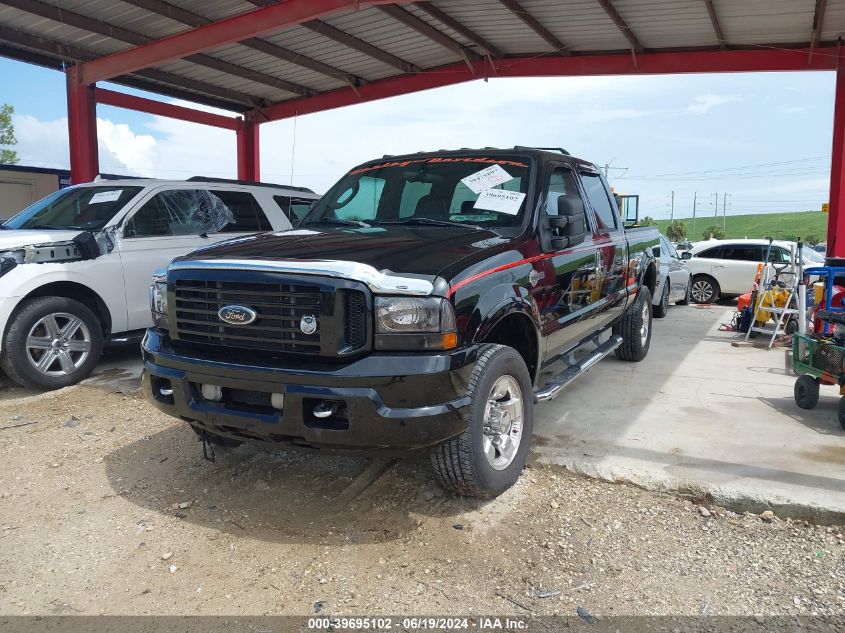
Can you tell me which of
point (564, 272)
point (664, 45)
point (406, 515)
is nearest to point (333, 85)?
point (664, 45)

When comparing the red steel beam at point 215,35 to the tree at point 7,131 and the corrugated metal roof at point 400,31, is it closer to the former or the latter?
the corrugated metal roof at point 400,31

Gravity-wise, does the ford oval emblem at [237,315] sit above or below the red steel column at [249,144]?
below

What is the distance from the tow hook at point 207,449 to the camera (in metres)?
3.87

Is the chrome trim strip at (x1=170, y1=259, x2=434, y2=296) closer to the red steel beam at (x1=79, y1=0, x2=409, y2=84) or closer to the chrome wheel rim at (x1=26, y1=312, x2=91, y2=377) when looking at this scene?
the chrome wheel rim at (x1=26, y1=312, x2=91, y2=377)

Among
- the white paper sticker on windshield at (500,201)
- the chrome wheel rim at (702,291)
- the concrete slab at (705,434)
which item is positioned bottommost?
the concrete slab at (705,434)

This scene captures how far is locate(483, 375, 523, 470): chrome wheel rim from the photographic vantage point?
341 cm

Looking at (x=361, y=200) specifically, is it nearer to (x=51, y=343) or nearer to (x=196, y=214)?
(x=196, y=214)

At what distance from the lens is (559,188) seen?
4.62 meters

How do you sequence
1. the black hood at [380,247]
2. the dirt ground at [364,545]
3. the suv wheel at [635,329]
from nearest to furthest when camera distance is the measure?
the dirt ground at [364,545] < the black hood at [380,247] < the suv wheel at [635,329]

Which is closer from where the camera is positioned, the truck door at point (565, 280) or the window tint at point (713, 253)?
the truck door at point (565, 280)

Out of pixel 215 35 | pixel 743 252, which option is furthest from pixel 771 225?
pixel 215 35

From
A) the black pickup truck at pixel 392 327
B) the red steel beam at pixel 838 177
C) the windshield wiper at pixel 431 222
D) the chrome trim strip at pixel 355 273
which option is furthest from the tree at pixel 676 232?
the chrome trim strip at pixel 355 273

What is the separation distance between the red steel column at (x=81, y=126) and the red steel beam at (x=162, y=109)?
0.34 metres

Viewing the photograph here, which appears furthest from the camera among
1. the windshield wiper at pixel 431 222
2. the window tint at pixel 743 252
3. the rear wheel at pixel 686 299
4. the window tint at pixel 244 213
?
the window tint at pixel 743 252
